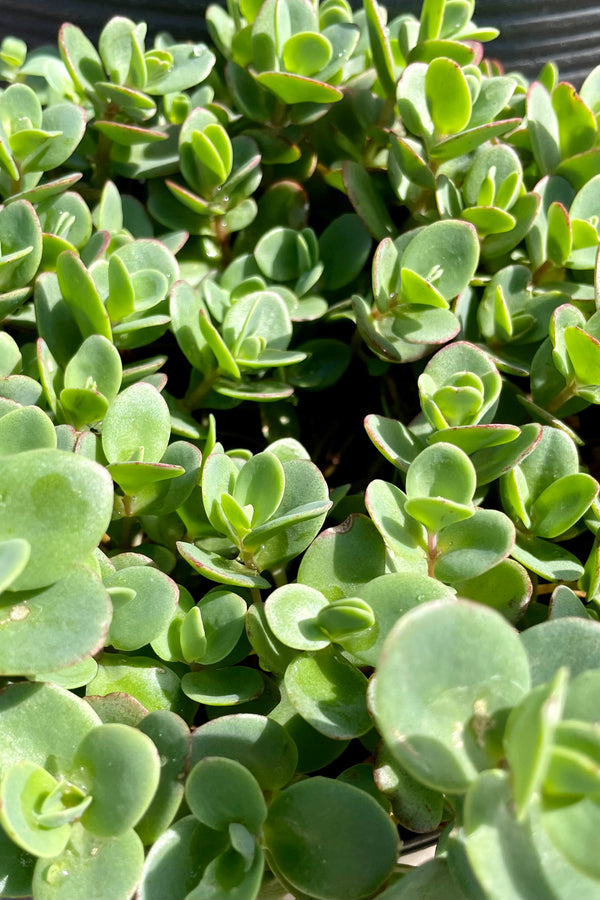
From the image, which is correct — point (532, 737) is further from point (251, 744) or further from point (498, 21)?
point (498, 21)

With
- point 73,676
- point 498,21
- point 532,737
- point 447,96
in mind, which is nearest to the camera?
point 532,737

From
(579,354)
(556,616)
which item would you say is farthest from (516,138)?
(556,616)

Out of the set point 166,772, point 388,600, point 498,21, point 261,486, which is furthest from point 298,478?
point 498,21

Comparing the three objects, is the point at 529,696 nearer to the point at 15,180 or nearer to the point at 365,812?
the point at 365,812

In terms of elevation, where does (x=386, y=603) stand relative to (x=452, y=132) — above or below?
below

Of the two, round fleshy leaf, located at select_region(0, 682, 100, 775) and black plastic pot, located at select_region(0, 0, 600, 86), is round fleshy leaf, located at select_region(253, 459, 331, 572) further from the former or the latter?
black plastic pot, located at select_region(0, 0, 600, 86)

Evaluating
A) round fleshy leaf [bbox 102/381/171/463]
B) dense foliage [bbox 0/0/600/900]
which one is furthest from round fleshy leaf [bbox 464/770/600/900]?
round fleshy leaf [bbox 102/381/171/463]
